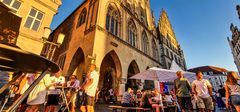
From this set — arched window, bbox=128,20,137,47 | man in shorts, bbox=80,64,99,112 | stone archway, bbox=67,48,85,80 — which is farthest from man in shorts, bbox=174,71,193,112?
arched window, bbox=128,20,137,47

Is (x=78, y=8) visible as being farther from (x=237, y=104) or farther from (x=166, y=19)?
(x=166, y=19)

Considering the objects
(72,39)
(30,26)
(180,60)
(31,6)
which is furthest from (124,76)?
(180,60)

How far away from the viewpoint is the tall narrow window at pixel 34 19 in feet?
31.8

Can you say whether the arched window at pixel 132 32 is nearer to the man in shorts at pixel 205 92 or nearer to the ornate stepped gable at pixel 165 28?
the ornate stepped gable at pixel 165 28

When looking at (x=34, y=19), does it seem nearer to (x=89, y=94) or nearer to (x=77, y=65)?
(x=77, y=65)

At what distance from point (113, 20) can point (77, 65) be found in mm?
6045

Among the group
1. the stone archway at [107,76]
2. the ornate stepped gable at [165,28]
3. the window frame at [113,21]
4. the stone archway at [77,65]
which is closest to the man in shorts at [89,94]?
the stone archway at [77,65]

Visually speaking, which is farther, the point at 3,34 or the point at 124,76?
the point at 124,76

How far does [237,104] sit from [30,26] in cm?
1232

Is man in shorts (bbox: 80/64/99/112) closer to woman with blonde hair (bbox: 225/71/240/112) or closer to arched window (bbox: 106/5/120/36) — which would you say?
woman with blonde hair (bbox: 225/71/240/112)

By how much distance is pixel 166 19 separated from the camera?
3162cm

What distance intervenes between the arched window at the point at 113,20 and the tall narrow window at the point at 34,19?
5.78 metres

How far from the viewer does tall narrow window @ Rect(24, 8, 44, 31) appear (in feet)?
31.8

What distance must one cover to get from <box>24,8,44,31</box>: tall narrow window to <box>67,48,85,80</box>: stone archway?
377cm
